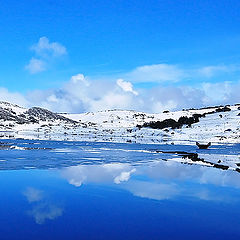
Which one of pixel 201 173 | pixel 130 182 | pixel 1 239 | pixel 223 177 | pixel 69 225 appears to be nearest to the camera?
pixel 1 239

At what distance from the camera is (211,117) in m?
74.2

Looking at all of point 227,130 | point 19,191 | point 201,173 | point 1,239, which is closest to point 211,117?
point 227,130

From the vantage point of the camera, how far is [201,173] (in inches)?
765

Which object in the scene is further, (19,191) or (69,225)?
(19,191)

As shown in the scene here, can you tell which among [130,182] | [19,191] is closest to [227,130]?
[130,182]

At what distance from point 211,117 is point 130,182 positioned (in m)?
61.5

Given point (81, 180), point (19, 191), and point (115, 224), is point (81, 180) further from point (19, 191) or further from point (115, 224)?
point (115, 224)

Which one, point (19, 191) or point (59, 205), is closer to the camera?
point (59, 205)

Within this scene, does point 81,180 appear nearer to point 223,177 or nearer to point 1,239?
point 223,177

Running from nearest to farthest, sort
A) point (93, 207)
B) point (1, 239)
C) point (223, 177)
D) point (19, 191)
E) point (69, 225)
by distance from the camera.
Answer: point (1, 239) < point (69, 225) < point (93, 207) < point (19, 191) < point (223, 177)

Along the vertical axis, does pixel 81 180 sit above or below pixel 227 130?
below

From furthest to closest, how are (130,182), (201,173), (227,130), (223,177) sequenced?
(227,130) < (201,173) < (223,177) < (130,182)

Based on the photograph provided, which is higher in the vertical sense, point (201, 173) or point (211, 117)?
point (211, 117)

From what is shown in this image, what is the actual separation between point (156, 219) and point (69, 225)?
275cm
